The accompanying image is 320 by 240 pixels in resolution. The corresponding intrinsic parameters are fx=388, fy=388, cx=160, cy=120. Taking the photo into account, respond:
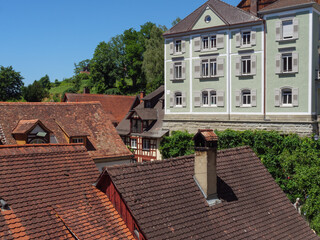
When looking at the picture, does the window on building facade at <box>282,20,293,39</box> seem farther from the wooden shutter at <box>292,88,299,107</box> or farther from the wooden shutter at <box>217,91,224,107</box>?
the wooden shutter at <box>217,91,224,107</box>

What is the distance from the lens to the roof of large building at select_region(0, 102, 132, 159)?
27000 millimetres

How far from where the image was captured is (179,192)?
11.7 metres

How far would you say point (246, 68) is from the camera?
104ft

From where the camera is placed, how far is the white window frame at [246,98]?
3165 cm

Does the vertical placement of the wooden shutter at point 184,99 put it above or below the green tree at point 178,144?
above

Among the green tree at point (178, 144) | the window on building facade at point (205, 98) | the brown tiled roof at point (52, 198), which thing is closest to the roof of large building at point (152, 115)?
the green tree at point (178, 144)

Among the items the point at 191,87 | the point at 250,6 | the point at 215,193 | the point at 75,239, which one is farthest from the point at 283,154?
the point at 75,239

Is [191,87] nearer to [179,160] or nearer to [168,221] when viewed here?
[179,160]

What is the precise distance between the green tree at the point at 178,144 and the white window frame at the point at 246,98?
5.13m

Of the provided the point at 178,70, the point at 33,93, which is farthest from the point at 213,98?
the point at 33,93

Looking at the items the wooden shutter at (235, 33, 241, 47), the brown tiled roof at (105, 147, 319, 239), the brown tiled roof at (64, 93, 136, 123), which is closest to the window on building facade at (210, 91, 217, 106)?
the wooden shutter at (235, 33, 241, 47)

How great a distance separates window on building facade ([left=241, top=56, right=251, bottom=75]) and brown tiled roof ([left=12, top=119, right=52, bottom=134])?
16635 mm

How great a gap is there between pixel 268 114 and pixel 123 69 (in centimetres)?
4306

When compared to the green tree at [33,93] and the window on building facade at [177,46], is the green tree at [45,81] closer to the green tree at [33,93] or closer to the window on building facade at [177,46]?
the green tree at [33,93]
